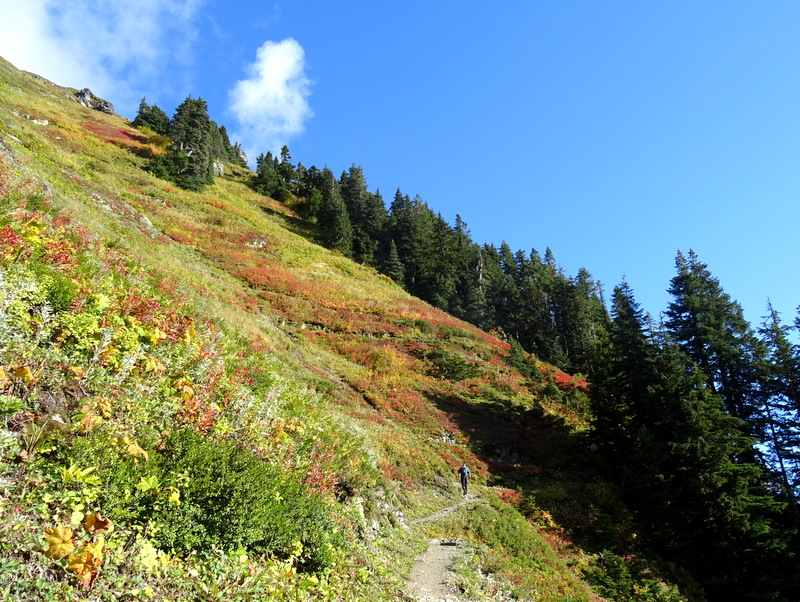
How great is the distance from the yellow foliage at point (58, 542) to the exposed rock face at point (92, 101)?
11973 centimetres

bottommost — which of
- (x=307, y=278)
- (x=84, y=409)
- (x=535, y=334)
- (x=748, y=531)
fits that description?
(x=84, y=409)

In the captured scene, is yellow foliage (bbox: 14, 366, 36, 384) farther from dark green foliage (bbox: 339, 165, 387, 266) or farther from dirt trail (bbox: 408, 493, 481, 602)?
dark green foliage (bbox: 339, 165, 387, 266)

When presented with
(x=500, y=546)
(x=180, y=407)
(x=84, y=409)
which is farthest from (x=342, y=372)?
(x=84, y=409)

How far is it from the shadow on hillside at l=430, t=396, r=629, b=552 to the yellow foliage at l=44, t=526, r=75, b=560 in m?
19.1

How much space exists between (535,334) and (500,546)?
5048 cm

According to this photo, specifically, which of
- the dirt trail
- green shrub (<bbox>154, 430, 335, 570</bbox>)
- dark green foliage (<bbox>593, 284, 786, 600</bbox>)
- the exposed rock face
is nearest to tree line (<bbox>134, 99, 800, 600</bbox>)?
dark green foliage (<bbox>593, 284, 786, 600</bbox>)

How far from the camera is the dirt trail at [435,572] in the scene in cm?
859

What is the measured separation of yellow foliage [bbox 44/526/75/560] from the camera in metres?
3.30

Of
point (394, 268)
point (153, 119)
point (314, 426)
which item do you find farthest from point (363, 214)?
point (314, 426)

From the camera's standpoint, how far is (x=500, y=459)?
24.0 m

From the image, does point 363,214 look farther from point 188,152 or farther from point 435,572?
point 435,572

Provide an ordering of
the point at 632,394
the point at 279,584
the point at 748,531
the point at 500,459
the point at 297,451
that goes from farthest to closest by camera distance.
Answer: the point at 632,394 → the point at 500,459 → the point at 748,531 → the point at 297,451 → the point at 279,584

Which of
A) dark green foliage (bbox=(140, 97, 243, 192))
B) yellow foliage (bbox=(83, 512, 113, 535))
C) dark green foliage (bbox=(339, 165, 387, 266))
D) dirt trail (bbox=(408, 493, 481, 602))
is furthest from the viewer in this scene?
dark green foliage (bbox=(339, 165, 387, 266))

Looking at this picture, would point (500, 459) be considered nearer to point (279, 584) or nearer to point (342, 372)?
point (342, 372)
